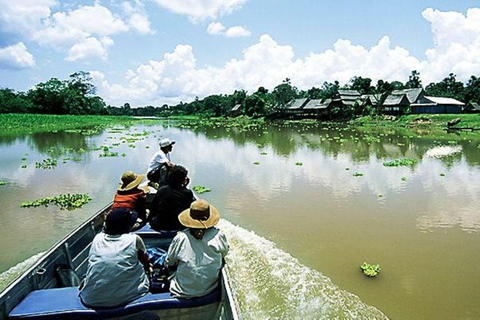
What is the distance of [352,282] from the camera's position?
560 cm

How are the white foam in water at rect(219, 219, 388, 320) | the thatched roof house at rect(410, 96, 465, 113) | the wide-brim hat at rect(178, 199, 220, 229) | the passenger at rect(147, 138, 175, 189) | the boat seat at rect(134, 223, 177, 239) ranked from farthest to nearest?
the thatched roof house at rect(410, 96, 465, 113) < the passenger at rect(147, 138, 175, 189) < the boat seat at rect(134, 223, 177, 239) < the white foam in water at rect(219, 219, 388, 320) < the wide-brim hat at rect(178, 199, 220, 229)

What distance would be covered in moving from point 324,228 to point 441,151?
1644 cm

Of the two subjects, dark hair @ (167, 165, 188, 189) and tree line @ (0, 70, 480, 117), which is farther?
tree line @ (0, 70, 480, 117)

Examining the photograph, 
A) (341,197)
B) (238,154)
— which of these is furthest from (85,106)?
(341,197)

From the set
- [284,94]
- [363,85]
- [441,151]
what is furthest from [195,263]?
[363,85]

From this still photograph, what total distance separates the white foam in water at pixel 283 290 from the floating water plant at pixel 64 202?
17.5 feet

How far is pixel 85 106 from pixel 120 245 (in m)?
93.3

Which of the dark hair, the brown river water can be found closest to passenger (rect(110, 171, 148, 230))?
the dark hair

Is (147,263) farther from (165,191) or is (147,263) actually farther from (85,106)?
(85,106)

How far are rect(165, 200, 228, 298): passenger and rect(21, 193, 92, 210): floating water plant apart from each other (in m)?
6.87

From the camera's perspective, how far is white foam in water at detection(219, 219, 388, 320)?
15.6ft

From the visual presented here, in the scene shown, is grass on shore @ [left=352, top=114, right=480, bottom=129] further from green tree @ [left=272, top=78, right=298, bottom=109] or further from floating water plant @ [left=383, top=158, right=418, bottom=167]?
floating water plant @ [left=383, top=158, right=418, bottom=167]

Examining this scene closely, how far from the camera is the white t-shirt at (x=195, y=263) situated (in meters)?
3.60

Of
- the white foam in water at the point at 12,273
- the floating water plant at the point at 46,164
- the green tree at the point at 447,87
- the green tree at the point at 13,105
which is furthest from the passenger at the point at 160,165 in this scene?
the green tree at the point at 447,87
